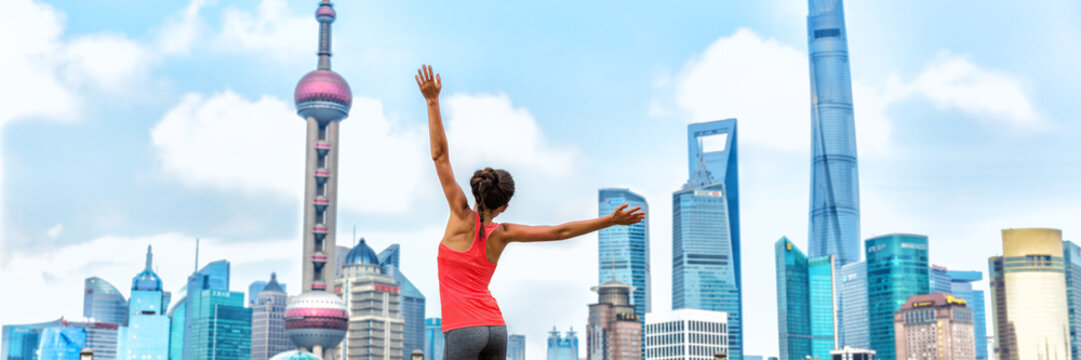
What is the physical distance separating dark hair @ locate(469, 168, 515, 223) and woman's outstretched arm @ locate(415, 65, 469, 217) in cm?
11

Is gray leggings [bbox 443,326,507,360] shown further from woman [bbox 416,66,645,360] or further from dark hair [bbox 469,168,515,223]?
dark hair [bbox 469,168,515,223]


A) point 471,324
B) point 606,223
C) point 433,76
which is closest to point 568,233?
point 606,223

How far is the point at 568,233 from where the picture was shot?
9.07 m

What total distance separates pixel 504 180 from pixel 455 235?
0.53 m

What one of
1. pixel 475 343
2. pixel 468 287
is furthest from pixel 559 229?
pixel 475 343

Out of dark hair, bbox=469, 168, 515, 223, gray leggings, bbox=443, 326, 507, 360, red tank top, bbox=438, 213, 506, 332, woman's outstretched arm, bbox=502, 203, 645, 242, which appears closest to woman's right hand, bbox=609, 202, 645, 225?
woman's outstretched arm, bbox=502, 203, 645, 242

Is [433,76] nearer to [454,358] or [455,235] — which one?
[455,235]

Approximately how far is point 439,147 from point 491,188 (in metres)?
0.51

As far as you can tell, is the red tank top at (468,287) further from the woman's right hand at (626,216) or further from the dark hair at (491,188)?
the woman's right hand at (626,216)

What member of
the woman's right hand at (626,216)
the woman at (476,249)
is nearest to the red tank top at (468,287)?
the woman at (476,249)

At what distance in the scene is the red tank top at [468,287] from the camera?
891 centimetres

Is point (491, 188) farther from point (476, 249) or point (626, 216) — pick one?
point (626, 216)

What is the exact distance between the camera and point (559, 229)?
29.7 ft

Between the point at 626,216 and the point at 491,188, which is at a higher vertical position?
the point at 491,188
